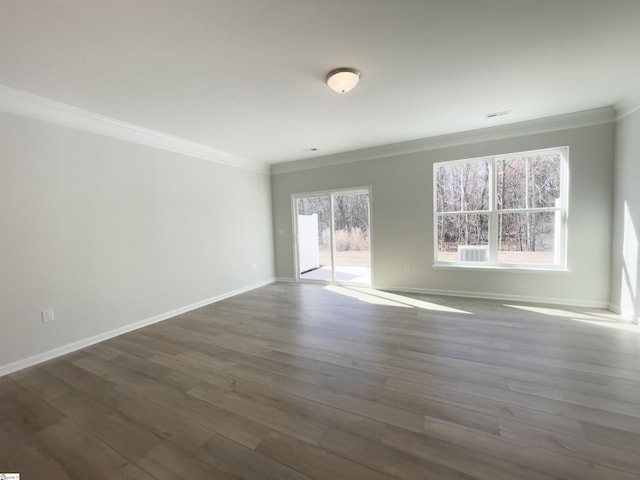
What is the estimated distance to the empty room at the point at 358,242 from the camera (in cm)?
164

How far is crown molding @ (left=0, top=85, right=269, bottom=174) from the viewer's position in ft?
8.39

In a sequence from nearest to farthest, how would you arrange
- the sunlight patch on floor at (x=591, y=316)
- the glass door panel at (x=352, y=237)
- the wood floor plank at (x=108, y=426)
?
the wood floor plank at (x=108, y=426), the sunlight patch on floor at (x=591, y=316), the glass door panel at (x=352, y=237)

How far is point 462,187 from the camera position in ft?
14.9

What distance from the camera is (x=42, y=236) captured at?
274cm

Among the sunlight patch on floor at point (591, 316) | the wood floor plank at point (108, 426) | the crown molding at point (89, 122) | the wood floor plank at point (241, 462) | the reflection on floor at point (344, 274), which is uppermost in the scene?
the crown molding at point (89, 122)

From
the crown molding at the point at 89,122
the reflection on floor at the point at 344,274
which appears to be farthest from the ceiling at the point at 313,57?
the reflection on floor at the point at 344,274

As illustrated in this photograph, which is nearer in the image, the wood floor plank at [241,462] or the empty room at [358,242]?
the wood floor plank at [241,462]

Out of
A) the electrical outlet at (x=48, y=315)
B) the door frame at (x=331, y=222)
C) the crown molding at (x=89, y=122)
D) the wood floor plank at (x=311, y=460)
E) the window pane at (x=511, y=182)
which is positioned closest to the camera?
the wood floor plank at (x=311, y=460)

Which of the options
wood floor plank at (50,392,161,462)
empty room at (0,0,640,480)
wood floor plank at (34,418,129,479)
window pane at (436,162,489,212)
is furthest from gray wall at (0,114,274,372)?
window pane at (436,162,489,212)

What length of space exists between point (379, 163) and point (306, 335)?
339cm

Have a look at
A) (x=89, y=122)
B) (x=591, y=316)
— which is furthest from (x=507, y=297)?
(x=89, y=122)

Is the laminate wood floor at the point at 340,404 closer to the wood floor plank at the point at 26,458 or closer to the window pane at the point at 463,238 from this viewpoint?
the wood floor plank at the point at 26,458

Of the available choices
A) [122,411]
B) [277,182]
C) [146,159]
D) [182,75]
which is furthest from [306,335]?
[277,182]

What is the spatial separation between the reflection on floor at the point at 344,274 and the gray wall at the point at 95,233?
198 centimetres
